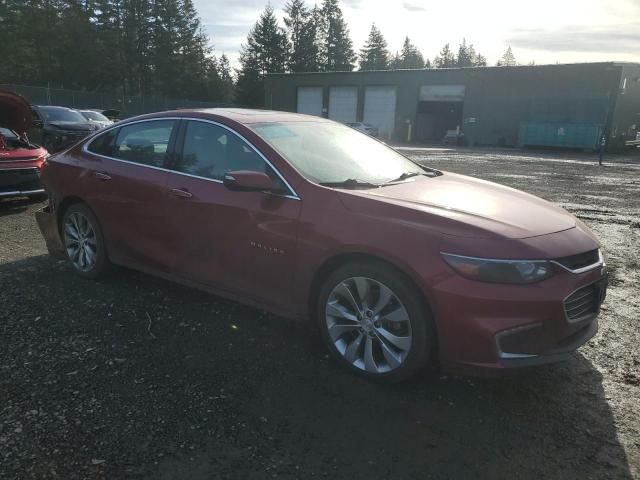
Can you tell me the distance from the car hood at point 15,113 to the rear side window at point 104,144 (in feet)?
20.5

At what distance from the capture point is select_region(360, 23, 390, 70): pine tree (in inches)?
3976

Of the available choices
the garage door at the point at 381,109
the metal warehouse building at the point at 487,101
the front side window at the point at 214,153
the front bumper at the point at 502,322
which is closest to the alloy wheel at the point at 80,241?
the front side window at the point at 214,153

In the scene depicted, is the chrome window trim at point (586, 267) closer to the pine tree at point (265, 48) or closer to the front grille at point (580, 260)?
the front grille at point (580, 260)

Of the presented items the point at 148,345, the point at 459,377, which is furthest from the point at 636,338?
the point at 148,345

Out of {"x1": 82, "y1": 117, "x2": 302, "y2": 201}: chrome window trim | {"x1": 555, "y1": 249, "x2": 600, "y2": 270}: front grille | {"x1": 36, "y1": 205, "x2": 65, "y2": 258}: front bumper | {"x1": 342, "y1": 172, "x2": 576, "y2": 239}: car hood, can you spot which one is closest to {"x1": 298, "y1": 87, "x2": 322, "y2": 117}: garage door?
{"x1": 36, "y1": 205, "x2": 65, "y2": 258}: front bumper

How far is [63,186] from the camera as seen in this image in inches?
201

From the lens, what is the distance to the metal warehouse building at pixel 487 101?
107 ft

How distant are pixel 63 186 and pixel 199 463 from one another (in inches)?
143

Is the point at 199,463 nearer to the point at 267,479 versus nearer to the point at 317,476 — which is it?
the point at 267,479

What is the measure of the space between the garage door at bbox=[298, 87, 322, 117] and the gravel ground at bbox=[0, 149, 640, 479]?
4366cm

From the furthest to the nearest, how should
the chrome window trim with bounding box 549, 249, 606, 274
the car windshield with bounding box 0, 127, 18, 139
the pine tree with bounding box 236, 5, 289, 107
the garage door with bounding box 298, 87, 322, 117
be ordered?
the pine tree with bounding box 236, 5, 289, 107 < the garage door with bounding box 298, 87, 322, 117 < the car windshield with bounding box 0, 127, 18, 139 < the chrome window trim with bounding box 549, 249, 606, 274

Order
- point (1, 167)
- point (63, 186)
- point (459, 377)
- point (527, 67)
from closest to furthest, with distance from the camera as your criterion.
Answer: point (459, 377) < point (63, 186) < point (1, 167) < point (527, 67)

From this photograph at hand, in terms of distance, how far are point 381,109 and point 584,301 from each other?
1664 inches

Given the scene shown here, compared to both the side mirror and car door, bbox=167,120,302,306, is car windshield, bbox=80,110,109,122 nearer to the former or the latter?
car door, bbox=167,120,302,306
